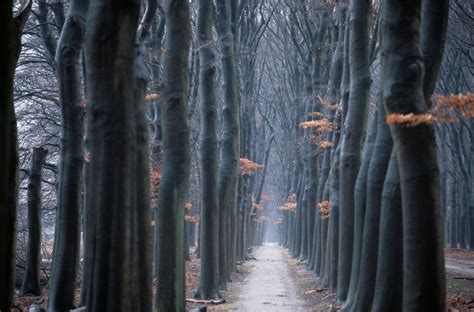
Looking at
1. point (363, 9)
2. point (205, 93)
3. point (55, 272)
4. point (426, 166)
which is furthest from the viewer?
point (205, 93)

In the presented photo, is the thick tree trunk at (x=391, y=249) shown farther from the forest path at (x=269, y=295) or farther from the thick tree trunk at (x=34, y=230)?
the thick tree trunk at (x=34, y=230)

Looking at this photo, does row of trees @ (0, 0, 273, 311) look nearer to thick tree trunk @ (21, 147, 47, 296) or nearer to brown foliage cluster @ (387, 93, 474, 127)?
thick tree trunk @ (21, 147, 47, 296)

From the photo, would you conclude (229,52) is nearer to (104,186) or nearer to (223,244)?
(223,244)

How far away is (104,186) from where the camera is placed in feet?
25.4

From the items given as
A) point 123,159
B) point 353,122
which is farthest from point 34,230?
point 123,159

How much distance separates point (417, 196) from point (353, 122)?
7.93 meters

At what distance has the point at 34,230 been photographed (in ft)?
56.1

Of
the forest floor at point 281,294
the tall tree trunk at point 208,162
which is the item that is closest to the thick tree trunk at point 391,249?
the forest floor at point 281,294

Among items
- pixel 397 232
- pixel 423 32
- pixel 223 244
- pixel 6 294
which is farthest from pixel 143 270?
pixel 223 244

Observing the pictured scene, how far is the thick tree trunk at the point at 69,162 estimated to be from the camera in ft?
39.1

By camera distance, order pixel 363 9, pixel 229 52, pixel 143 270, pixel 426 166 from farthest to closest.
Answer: pixel 229 52 → pixel 363 9 → pixel 143 270 → pixel 426 166

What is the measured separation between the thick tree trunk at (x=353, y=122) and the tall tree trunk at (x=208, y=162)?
10.7ft

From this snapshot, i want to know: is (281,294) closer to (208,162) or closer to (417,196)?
(208,162)

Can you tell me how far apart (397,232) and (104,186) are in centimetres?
391
